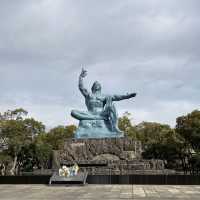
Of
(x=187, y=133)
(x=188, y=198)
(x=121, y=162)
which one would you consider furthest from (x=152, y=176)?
(x=187, y=133)

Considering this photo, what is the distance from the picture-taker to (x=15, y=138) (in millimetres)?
44344

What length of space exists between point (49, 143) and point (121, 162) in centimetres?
2655

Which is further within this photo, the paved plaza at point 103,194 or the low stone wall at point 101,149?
the low stone wall at point 101,149

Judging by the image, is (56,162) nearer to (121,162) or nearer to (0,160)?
(121,162)

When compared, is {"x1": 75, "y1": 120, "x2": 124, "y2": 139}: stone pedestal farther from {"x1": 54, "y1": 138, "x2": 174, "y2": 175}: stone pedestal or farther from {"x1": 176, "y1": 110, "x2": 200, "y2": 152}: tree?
{"x1": 176, "y1": 110, "x2": 200, "y2": 152}: tree

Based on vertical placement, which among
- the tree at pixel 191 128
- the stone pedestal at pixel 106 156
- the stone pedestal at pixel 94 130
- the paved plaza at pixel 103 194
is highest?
the tree at pixel 191 128

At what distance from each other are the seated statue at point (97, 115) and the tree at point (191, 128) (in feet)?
48.8

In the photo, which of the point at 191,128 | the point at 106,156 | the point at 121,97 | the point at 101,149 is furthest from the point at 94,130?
the point at 191,128

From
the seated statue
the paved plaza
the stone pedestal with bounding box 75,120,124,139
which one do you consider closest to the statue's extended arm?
the seated statue

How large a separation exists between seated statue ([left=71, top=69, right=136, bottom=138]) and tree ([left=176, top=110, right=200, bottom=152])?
14.9 meters

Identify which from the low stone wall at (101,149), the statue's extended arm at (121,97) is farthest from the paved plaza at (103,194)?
the statue's extended arm at (121,97)

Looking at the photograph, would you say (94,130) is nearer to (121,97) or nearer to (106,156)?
(106,156)

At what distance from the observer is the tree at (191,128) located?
4306 centimetres

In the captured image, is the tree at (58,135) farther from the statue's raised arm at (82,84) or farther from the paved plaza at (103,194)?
the paved plaza at (103,194)
